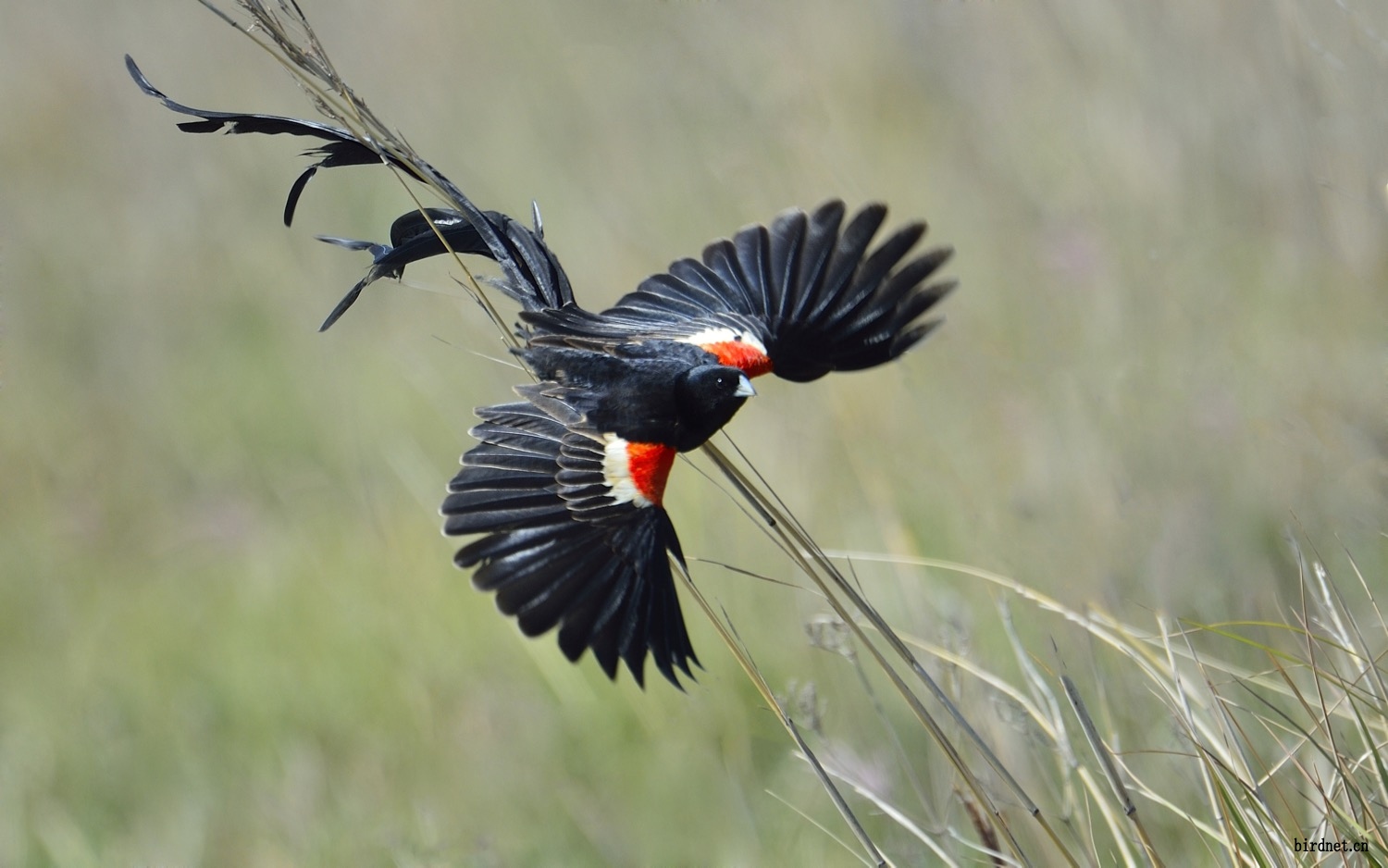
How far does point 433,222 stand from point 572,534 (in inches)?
21.8

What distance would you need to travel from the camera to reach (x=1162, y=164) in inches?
151

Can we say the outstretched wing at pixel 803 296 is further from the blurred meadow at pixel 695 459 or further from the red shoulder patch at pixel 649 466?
the blurred meadow at pixel 695 459

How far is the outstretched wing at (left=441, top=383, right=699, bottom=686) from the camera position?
1865 mm

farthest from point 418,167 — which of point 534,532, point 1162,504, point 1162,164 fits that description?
point 1162,164

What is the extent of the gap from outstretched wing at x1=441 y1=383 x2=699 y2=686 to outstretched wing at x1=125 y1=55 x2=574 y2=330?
0.18 metres

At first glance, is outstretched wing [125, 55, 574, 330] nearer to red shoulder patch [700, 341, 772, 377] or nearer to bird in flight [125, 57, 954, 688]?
bird in flight [125, 57, 954, 688]

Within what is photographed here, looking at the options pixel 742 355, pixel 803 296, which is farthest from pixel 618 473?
pixel 803 296

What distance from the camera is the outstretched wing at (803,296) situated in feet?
7.27

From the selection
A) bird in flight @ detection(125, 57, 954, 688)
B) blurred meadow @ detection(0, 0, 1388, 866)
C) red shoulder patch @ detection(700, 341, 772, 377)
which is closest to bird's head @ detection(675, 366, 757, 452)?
bird in flight @ detection(125, 57, 954, 688)

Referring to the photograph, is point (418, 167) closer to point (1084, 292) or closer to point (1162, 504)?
point (1162, 504)

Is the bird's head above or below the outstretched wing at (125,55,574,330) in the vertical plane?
below

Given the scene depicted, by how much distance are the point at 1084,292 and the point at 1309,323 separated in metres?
0.66

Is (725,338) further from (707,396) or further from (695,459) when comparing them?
(695,459)

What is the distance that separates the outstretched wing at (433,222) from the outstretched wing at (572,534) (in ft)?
0.60
